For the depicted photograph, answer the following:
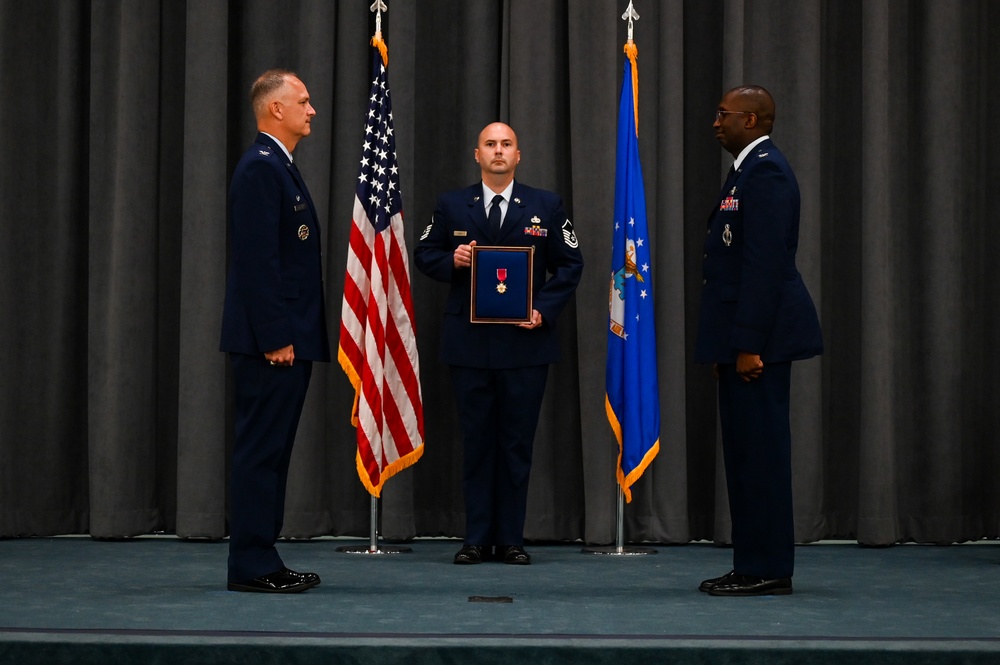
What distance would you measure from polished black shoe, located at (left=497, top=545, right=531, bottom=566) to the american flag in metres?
0.56

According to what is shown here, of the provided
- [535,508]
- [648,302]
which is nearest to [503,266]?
[648,302]

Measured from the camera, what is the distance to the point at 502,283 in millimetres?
4379

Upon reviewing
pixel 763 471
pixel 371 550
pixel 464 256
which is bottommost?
pixel 371 550

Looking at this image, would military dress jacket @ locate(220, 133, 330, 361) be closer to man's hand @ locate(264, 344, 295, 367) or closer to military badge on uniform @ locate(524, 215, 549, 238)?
man's hand @ locate(264, 344, 295, 367)

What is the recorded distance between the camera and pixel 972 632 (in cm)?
299

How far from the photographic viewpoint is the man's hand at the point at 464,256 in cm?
441

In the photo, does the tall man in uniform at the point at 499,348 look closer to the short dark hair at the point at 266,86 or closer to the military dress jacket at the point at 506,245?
the military dress jacket at the point at 506,245

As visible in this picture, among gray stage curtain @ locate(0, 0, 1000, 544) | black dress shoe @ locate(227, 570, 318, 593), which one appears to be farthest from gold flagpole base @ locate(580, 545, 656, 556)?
black dress shoe @ locate(227, 570, 318, 593)

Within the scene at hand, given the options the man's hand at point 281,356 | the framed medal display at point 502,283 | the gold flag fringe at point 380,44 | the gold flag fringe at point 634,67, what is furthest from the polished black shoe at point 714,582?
the gold flag fringe at point 380,44

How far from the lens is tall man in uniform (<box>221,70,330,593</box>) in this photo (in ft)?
11.3

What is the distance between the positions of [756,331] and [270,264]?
149cm

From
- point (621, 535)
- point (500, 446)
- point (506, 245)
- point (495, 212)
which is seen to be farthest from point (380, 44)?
point (621, 535)

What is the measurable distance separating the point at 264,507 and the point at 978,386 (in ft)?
11.0

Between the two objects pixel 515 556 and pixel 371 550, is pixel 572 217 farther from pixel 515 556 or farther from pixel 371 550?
pixel 371 550
